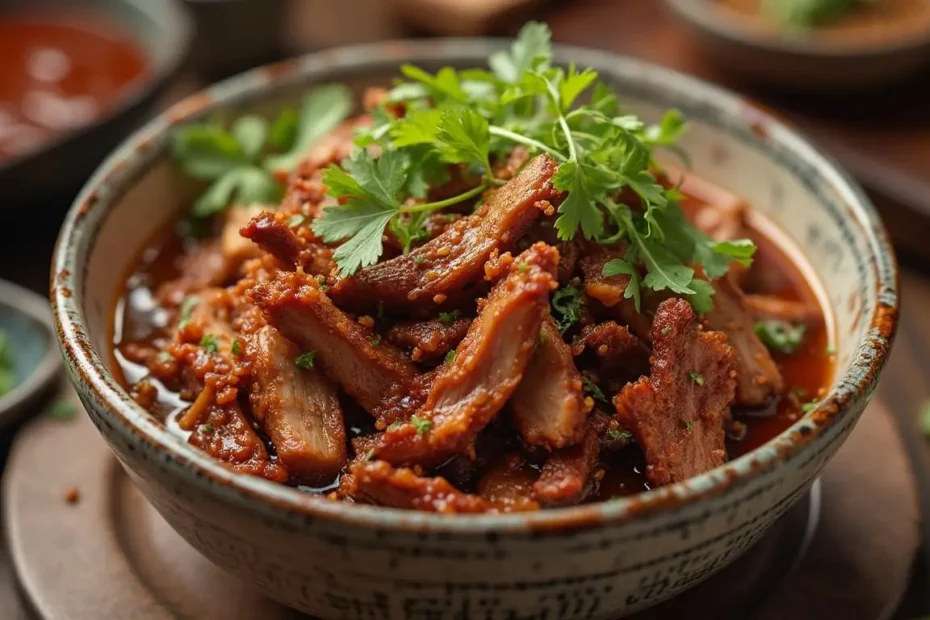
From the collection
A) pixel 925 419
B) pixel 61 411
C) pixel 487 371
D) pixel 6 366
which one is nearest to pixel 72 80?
pixel 6 366

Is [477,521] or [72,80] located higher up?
[477,521]

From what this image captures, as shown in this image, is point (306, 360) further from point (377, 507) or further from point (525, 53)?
point (525, 53)

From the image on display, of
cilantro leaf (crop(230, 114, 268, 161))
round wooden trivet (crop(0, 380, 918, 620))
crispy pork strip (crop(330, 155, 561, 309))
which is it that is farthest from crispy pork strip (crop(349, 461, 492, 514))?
cilantro leaf (crop(230, 114, 268, 161))

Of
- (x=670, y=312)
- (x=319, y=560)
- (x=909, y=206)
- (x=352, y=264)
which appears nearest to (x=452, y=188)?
(x=352, y=264)

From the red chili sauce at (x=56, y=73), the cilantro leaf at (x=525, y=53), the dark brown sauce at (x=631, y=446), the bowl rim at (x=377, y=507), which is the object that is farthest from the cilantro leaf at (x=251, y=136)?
the red chili sauce at (x=56, y=73)

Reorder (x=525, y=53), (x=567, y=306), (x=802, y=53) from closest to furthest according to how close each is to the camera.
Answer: (x=567, y=306) < (x=525, y=53) < (x=802, y=53)

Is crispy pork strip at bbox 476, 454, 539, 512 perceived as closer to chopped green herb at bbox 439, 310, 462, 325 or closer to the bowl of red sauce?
chopped green herb at bbox 439, 310, 462, 325

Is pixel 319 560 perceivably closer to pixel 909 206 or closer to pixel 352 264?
pixel 352 264
